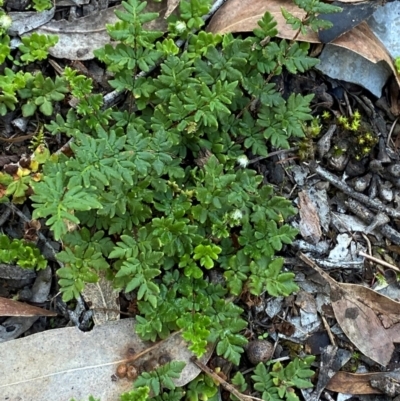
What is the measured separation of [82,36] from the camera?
165 inches

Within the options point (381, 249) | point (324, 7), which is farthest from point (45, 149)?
point (381, 249)

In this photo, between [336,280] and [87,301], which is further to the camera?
[336,280]

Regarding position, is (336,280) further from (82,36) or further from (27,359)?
(82,36)

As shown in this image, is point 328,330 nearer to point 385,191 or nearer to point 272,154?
point 385,191

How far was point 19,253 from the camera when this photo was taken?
3.83 meters

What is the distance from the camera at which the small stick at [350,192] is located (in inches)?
169

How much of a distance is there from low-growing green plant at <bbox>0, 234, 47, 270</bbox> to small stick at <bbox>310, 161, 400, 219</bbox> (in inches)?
75.1

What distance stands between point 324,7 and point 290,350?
2137 mm

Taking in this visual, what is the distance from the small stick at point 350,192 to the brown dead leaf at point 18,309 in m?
1.97

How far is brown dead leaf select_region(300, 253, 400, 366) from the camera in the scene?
13.5 ft

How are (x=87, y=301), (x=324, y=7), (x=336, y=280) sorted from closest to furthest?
(x=324, y=7)
(x=87, y=301)
(x=336, y=280)

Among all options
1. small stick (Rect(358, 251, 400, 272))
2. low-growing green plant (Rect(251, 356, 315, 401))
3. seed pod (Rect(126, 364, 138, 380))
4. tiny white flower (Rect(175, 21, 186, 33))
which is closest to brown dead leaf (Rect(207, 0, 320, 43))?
tiny white flower (Rect(175, 21, 186, 33))

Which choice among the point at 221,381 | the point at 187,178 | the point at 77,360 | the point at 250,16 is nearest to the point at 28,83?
the point at 187,178


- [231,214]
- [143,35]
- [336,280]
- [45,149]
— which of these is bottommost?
[336,280]
